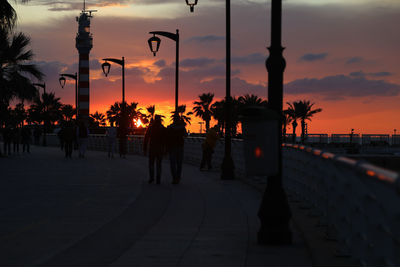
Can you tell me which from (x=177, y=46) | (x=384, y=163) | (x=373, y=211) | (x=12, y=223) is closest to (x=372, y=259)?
(x=373, y=211)

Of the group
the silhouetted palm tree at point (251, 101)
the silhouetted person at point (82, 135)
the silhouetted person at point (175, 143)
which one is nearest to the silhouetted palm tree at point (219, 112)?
the silhouetted palm tree at point (251, 101)

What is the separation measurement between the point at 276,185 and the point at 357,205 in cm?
247

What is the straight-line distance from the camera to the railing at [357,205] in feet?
14.9

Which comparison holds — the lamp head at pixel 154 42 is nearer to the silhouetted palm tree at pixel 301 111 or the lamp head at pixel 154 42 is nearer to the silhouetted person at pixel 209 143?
the silhouetted person at pixel 209 143

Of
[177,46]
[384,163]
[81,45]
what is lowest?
[384,163]

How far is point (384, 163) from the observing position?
49.3m

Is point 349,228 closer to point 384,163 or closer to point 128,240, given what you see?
point 128,240

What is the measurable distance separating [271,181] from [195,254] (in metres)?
1.56

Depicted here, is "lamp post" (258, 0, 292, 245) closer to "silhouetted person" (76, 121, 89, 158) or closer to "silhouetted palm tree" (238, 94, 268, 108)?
"silhouetted person" (76, 121, 89, 158)

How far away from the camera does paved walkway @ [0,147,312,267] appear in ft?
24.5

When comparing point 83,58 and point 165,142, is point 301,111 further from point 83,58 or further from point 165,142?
point 165,142

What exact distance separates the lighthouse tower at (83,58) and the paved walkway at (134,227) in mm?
53154

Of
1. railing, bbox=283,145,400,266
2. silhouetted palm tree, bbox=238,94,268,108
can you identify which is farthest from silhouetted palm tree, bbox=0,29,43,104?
silhouetted palm tree, bbox=238,94,268,108

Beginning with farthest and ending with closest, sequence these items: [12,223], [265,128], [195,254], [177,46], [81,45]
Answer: [81,45] → [177,46] → [12,223] → [265,128] → [195,254]
